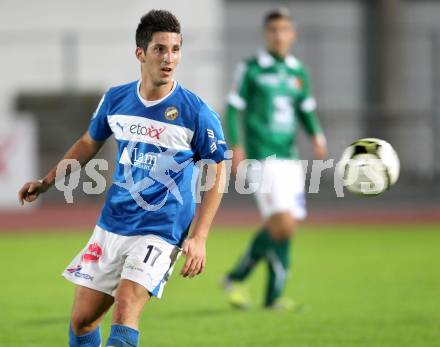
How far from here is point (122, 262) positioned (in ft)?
16.8

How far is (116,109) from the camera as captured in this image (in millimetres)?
5305

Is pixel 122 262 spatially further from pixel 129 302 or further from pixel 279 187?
pixel 279 187

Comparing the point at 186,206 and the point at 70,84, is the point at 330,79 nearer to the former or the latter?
the point at 70,84

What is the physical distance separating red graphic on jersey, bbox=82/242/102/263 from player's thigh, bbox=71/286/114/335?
0.48 feet

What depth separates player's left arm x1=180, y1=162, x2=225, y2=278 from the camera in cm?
471

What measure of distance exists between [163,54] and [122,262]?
3.45ft

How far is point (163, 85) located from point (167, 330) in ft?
8.26

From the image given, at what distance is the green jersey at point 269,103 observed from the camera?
8602 millimetres

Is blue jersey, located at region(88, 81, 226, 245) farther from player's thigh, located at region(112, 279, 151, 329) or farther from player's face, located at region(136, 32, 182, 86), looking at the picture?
player's thigh, located at region(112, 279, 151, 329)

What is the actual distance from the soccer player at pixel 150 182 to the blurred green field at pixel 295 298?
1.54m

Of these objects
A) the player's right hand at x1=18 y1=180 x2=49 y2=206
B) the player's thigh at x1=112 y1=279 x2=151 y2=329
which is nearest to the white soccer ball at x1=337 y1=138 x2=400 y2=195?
the player's thigh at x1=112 y1=279 x2=151 y2=329

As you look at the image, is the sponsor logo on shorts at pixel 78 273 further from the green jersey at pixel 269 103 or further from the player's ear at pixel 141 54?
the green jersey at pixel 269 103

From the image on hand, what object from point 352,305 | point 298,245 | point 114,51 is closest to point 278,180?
point 352,305

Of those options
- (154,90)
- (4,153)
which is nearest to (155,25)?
(154,90)
